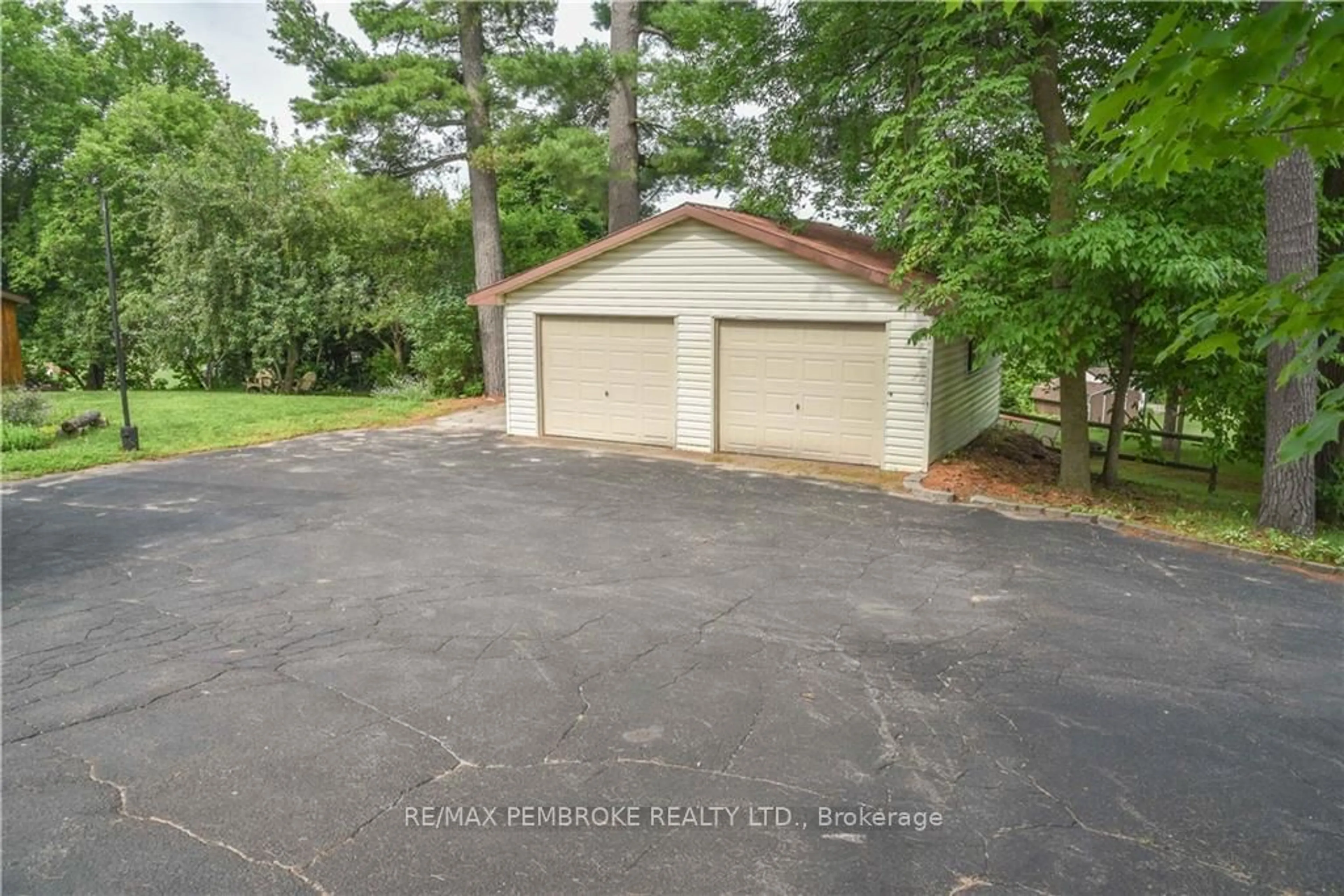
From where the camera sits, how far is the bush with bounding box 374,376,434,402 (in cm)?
1723

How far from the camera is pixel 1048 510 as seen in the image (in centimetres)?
819

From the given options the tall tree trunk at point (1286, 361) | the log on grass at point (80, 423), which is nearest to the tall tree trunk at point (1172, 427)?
the tall tree trunk at point (1286, 361)

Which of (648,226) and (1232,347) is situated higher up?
(648,226)

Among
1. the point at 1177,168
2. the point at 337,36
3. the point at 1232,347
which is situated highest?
the point at 337,36

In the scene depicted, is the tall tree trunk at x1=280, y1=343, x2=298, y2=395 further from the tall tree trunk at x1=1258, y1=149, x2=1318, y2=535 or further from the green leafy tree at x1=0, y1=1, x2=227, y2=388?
the tall tree trunk at x1=1258, y1=149, x2=1318, y2=535

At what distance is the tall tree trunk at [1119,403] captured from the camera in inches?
350

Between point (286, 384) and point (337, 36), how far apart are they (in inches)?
312

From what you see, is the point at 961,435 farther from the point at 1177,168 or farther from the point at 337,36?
the point at 337,36

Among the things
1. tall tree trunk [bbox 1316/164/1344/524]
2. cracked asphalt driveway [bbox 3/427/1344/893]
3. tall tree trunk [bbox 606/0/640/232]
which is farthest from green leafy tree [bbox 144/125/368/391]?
tall tree trunk [bbox 1316/164/1344/524]

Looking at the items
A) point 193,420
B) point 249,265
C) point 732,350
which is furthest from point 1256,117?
point 249,265

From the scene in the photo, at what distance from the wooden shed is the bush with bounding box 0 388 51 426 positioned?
24.5ft

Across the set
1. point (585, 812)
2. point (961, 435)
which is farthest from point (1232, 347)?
point (961, 435)

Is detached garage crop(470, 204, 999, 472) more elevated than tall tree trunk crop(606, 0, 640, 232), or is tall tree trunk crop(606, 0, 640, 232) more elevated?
tall tree trunk crop(606, 0, 640, 232)

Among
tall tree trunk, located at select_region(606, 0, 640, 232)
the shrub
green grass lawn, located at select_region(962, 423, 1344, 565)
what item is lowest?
green grass lawn, located at select_region(962, 423, 1344, 565)
